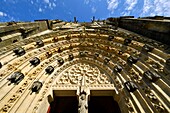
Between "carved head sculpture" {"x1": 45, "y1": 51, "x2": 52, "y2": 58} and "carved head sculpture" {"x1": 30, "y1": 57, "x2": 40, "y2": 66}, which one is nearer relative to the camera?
"carved head sculpture" {"x1": 30, "y1": 57, "x2": 40, "y2": 66}

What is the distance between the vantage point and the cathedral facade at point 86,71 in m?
4.75

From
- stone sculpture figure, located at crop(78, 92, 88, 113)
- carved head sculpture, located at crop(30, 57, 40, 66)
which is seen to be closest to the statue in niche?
stone sculpture figure, located at crop(78, 92, 88, 113)

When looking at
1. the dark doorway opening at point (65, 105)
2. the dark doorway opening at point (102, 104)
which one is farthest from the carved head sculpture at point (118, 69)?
the dark doorway opening at point (65, 105)

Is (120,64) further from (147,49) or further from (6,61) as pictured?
(6,61)

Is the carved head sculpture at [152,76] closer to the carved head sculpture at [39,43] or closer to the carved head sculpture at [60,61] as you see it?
the carved head sculpture at [60,61]

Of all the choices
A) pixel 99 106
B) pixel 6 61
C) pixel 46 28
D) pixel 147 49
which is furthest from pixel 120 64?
pixel 46 28

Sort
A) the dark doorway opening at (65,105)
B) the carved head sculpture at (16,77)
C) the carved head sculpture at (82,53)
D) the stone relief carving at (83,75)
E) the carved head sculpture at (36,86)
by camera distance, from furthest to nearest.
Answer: the carved head sculpture at (82,53) < the dark doorway opening at (65,105) < the stone relief carving at (83,75) < the carved head sculpture at (36,86) < the carved head sculpture at (16,77)

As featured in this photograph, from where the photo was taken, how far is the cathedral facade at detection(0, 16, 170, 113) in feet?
15.6

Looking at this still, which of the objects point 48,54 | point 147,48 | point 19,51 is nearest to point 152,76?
point 147,48

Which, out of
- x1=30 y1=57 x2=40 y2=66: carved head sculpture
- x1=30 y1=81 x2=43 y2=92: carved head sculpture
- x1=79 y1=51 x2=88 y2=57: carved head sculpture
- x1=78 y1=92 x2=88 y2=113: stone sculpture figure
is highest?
x1=79 y1=51 x2=88 y2=57: carved head sculpture

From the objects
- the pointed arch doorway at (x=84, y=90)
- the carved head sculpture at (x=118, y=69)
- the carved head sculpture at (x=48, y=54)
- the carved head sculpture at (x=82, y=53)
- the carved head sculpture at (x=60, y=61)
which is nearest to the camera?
the pointed arch doorway at (x=84, y=90)

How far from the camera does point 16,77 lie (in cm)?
521

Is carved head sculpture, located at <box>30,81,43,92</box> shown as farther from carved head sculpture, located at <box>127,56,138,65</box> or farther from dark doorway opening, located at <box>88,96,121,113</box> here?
carved head sculpture, located at <box>127,56,138,65</box>

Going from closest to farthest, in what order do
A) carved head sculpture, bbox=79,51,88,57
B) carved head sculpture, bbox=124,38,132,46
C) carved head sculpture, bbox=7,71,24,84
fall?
carved head sculpture, bbox=7,71,24,84, carved head sculpture, bbox=124,38,132,46, carved head sculpture, bbox=79,51,88,57
